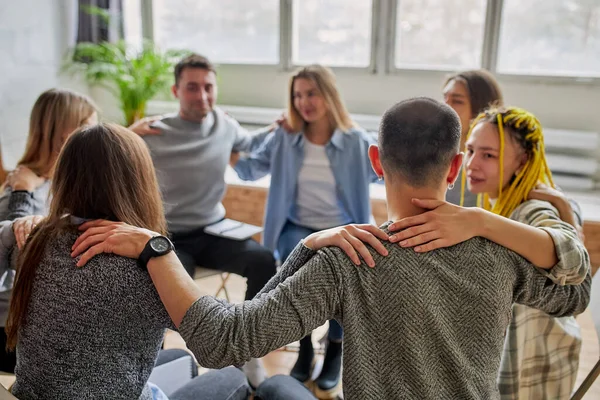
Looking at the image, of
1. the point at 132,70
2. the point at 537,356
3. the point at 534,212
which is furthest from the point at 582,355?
the point at 132,70

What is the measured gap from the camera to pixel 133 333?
112 cm

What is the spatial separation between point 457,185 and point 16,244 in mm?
1593

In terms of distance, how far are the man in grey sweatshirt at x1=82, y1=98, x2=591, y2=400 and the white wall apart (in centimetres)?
340

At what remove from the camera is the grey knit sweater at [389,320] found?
1.00m

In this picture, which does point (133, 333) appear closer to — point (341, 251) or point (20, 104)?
point (341, 251)

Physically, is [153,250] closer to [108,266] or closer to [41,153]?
[108,266]

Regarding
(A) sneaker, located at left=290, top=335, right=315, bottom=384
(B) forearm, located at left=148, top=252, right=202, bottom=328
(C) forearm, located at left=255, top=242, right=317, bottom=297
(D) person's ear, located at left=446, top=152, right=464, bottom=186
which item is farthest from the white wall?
(D) person's ear, located at left=446, top=152, right=464, bottom=186

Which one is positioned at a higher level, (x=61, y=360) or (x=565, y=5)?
(x=565, y=5)

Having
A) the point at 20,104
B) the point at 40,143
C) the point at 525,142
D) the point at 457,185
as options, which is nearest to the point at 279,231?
the point at 457,185

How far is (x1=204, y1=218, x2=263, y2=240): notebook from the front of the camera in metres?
2.47

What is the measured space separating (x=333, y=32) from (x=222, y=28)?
872 mm

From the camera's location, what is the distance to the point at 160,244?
113 cm

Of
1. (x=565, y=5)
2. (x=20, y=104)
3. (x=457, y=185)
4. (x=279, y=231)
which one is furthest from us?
(x=20, y=104)

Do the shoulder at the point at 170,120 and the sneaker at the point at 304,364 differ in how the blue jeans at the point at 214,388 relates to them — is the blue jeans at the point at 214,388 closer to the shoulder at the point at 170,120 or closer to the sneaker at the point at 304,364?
the sneaker at the point at 304,364
